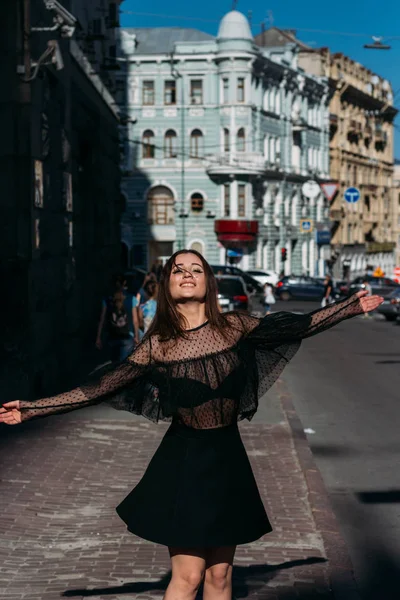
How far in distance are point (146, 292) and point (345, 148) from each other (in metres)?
76.6

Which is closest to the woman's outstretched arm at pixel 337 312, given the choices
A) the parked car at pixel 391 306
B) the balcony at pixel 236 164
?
the parked car at pixel 391 306

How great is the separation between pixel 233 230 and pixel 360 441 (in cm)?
5473

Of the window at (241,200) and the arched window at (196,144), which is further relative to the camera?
the arched window at (196,144)

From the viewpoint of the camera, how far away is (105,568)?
7000 mm

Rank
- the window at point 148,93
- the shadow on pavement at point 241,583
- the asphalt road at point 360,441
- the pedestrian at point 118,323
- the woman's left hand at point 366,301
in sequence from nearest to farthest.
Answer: the woman's left hand at point 366,301, the shadow on pavement at point 241,583, the asphalt road at point 360,441, the pedestrian at point 118,323, the window at point 148,93

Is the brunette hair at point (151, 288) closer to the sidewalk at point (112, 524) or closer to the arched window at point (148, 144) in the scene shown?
the sidewalk at point (112, 524)

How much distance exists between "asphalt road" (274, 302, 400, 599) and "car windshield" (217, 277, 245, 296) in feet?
21.3

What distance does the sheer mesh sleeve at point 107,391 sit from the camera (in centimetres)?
521

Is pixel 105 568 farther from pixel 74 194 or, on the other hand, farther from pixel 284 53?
pixel 284 53

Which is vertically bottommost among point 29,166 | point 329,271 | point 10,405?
point 329,271

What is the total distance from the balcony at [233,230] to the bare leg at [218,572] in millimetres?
62364

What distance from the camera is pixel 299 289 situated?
59344mm

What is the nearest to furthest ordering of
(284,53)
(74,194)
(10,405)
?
(10,405) < (74,194) < (284,53)

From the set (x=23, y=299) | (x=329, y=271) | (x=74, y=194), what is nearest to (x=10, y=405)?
(x=23, y=299)
